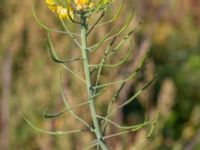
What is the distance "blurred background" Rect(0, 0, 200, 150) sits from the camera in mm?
4512

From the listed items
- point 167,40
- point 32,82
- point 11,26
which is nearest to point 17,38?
point 11,26

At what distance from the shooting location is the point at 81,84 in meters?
4.58

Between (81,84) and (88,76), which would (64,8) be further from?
(81,84)

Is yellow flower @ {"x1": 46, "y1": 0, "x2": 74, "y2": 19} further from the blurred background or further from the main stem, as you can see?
the blurred background

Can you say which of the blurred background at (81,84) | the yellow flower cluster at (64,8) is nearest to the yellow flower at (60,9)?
the yellow flower cluster at (64,8)

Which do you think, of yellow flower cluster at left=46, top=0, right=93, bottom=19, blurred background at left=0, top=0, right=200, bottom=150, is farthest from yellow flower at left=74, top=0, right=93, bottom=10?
blurred background at left=0, top=0, right=200, bottom=150

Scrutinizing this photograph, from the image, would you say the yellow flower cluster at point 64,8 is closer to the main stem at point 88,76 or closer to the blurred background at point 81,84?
the main stem at point 88,76

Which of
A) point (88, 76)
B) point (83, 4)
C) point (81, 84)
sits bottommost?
point (81, 84)

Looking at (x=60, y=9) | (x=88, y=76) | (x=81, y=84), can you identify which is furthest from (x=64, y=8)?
(x=81, y=84)

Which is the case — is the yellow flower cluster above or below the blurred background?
above

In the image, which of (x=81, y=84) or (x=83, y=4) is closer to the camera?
(x=83, y=4)

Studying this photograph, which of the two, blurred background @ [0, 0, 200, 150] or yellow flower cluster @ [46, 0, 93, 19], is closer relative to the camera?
yellow flower cluster @ [46, 0, 93, 19]

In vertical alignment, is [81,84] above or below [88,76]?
below

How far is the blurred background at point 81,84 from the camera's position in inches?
Result: 178
